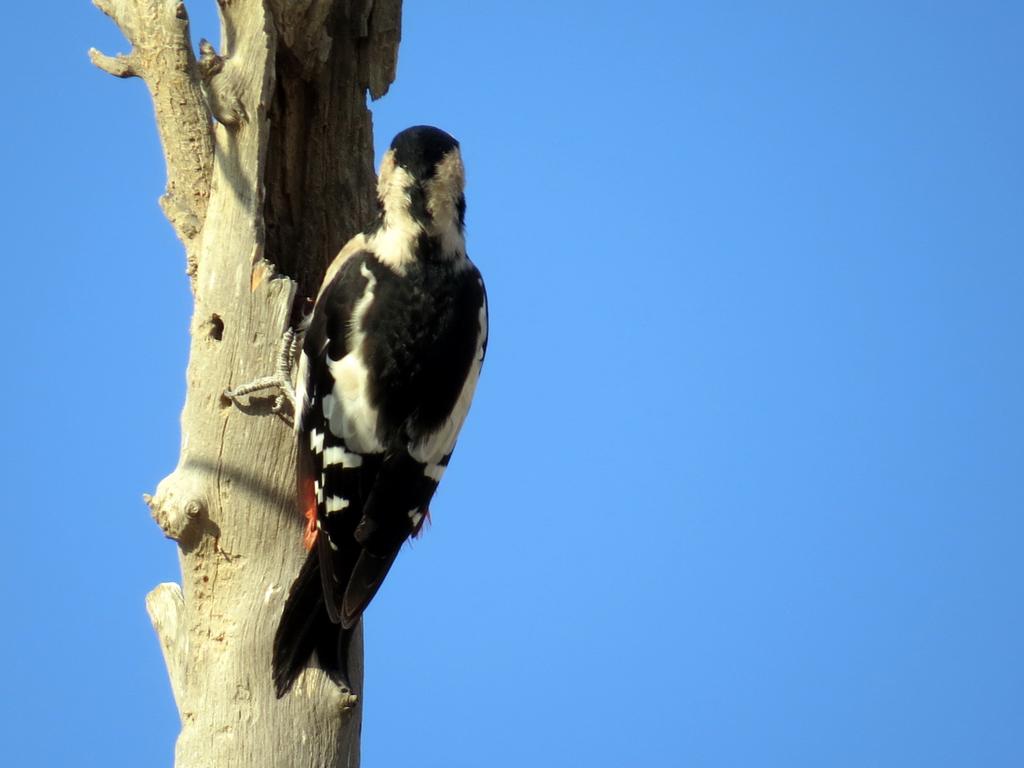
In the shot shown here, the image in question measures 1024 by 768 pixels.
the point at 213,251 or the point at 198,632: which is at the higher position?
the point at 213,251

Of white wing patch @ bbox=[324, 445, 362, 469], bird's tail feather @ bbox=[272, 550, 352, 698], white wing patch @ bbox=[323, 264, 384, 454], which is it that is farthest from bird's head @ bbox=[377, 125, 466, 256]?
bird's tail feather @ bbox=[272, 550, 352, 698]

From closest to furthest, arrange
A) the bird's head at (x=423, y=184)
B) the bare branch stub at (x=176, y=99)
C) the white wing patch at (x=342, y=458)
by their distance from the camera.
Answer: the white wing patch at (x=342, y=458) < the bird's head at (x=423, y=184) < the bare branch stub at (x=176, y=99)

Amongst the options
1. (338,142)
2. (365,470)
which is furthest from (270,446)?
(338,142)

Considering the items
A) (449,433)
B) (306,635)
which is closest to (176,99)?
(449,433)

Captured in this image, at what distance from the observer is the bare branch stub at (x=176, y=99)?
146 inches

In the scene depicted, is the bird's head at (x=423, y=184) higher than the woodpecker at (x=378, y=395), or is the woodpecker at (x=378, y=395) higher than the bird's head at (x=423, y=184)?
the bird's head at (x=423, y=184)

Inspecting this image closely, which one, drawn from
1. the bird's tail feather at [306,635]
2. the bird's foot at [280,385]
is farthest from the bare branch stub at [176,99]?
the bird's tail feather at [306,635]

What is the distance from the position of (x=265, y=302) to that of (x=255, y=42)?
2.01 feet

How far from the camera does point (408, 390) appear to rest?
136 inches

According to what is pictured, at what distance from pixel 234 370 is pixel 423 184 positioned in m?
0.59

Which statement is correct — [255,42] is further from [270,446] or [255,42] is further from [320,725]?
[320,725]

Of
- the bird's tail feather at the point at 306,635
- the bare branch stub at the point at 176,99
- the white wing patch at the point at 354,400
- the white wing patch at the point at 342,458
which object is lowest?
the bird's tail feather at the point at 306,635

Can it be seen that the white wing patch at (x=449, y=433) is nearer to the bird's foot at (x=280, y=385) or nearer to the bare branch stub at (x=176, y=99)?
the bird's foot at (x=280, y=385)

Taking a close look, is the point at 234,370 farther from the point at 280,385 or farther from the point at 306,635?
the point at 306,635
